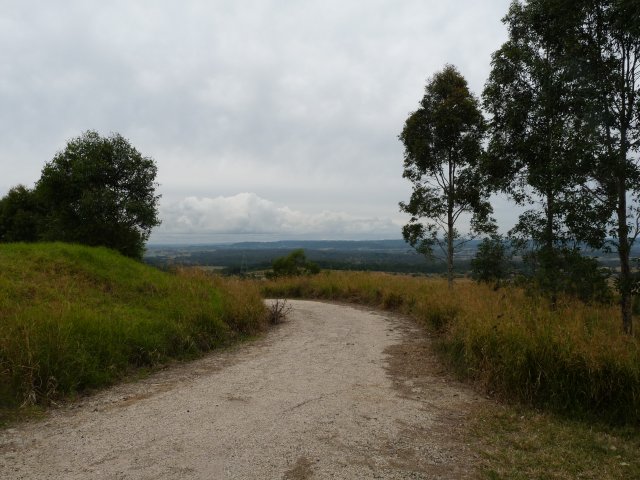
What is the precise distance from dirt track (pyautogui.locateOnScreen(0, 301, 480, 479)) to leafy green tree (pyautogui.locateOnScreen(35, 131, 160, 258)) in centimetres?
1603

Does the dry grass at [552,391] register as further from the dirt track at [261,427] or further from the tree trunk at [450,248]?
the tree trunk at [450,248]

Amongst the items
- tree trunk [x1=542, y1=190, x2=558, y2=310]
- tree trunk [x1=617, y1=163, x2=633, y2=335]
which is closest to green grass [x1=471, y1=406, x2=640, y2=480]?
tree trunk [x1=617, y1=163, x2=633, y2=335]

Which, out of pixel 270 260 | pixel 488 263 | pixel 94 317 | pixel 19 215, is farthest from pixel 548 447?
pixel 19 215

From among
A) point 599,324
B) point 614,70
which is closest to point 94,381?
point 599,324

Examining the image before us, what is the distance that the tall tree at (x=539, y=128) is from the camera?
6.75 meters

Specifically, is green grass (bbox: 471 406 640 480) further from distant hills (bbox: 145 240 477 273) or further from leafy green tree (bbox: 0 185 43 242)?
leafy green tree (bbox: 0 185 43 242)

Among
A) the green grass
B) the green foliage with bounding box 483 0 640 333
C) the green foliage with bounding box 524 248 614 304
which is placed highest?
the green foliage with bounding box 483 0 640 333

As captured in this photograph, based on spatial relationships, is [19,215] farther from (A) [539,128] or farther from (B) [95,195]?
(A) [539,128]

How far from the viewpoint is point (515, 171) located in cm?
975

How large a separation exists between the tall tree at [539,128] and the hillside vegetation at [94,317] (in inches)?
259

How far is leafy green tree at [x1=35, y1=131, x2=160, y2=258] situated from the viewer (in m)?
19.9

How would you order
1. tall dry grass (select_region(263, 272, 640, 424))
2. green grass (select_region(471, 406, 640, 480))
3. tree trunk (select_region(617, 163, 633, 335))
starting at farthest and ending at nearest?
tree trunk (select_region(617, 163, 633, 335)) → tall dry grass (select_region(263, 272, 640, 424)) → green grass (select_region(471, 406, 640, 480))

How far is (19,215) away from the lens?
27.7 m

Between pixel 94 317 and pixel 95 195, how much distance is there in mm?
15301
